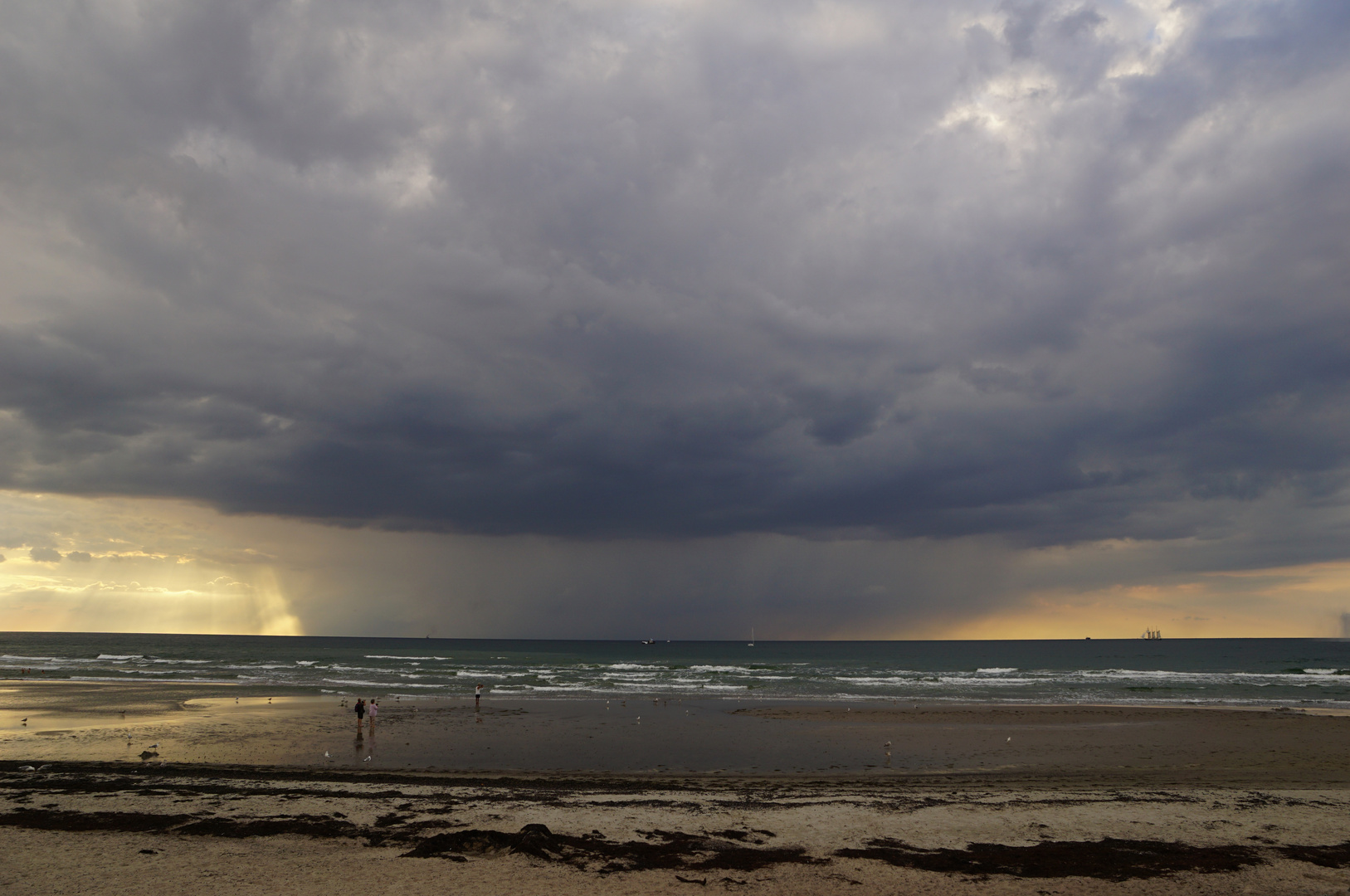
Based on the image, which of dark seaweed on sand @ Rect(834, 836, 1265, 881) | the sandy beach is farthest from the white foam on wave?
dark seaweed on sand @ Rect(834, 836, 1265, 881)

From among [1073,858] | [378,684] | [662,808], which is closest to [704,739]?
[662,808]

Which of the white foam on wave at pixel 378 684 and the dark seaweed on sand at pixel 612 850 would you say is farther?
the white foam on wave at pixel 378 684

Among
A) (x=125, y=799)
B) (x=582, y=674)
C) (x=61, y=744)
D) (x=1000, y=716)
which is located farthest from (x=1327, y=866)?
(x=582, y=674)

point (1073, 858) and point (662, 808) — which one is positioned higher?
point (1073, 858)

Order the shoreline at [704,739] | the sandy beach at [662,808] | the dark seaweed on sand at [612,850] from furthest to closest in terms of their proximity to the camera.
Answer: the shoreline at [704,739] → the dark seaweed on sand at [612,850] → the sandy beach at [662,808]

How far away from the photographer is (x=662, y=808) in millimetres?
15062

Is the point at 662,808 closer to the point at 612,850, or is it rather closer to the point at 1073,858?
the point at 612,850

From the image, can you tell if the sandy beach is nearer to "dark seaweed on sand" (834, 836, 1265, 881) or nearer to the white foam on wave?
"dark seaweed on sand" (834, 836, 1265, 881)

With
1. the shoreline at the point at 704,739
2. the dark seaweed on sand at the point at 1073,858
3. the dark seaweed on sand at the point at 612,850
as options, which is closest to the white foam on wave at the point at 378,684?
the shoreline at the point at 704,739

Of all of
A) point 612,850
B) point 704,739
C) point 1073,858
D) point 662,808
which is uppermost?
point 1073,858

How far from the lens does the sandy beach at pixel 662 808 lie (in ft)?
35.1

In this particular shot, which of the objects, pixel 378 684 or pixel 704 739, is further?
pixel 378 684

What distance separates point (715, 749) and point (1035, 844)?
13155 mm

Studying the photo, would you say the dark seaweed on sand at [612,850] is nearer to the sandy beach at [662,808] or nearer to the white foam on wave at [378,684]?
the sandy beach at [662,808]
